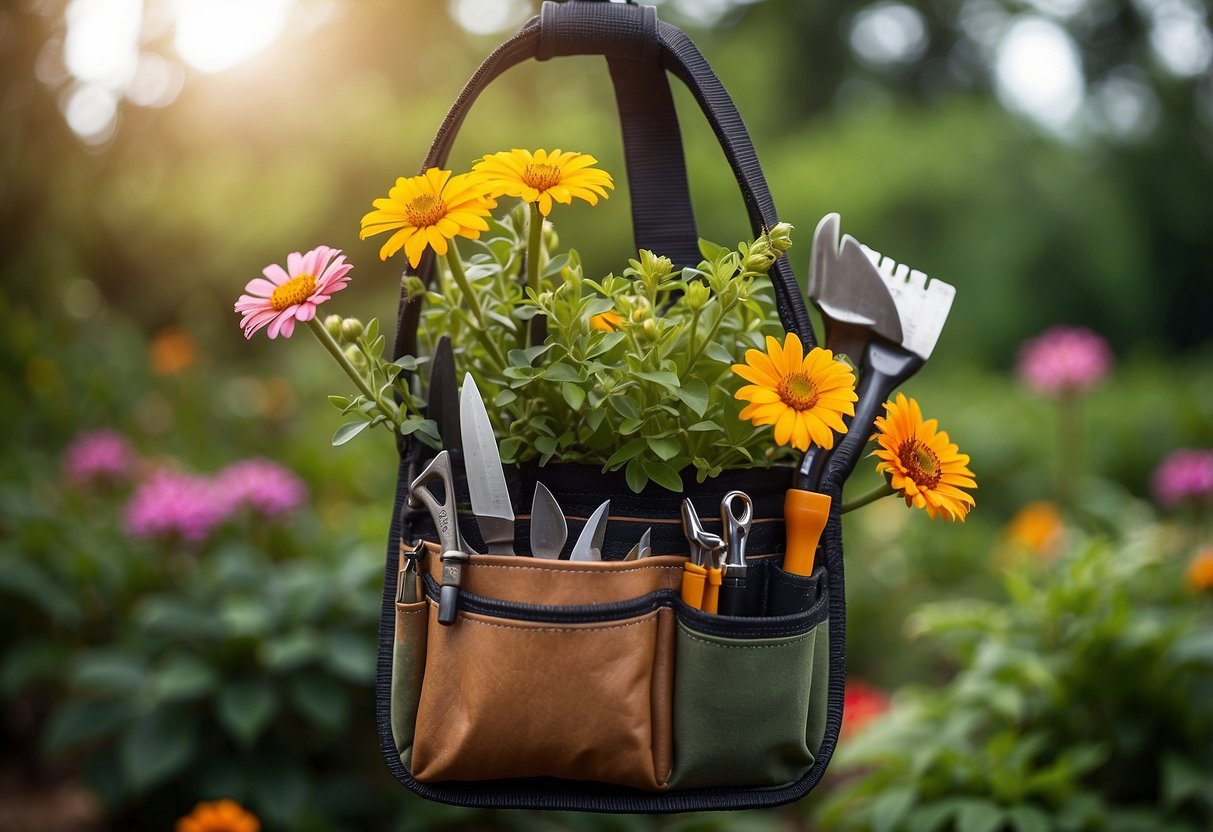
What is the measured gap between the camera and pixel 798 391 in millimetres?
741

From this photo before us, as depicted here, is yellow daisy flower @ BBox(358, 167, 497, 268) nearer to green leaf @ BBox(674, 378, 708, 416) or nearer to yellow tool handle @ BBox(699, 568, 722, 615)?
green leaf @ BBox(674, 378, 708, 416)

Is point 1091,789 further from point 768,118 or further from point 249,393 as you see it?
point 768,118

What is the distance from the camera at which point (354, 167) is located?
4.80 m

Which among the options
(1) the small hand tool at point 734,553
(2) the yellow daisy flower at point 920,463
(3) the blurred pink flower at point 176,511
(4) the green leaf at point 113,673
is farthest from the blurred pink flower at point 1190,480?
(4) the green leaf at point 113,673

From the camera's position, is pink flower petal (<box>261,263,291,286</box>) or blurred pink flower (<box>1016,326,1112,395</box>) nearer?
pink flower petal (<box>261,263,291,286</box>)

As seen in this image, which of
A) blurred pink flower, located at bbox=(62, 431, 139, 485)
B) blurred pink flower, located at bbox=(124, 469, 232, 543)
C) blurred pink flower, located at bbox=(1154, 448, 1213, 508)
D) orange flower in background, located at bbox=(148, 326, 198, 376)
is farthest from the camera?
orange flower in background, located at bbox=(148, 326, 198, 376)

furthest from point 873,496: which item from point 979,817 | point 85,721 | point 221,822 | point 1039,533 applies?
point 1039,533

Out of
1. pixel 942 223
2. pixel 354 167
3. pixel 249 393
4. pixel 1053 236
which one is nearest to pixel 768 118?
pixel 942 223

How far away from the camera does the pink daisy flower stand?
2.44 ft

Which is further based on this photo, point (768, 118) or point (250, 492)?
point (768, 118)

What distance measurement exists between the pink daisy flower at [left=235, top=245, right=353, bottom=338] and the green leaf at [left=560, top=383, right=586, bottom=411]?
7.8 inches

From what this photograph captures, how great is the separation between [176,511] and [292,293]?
5.44 ft

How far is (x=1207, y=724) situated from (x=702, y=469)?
4.92 feet

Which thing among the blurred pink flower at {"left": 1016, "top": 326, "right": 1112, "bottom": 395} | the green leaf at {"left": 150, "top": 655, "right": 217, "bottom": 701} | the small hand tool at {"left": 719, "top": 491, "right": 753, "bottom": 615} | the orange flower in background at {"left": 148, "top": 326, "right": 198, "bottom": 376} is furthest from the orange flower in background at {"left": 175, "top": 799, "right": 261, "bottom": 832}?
the blurred pink flower at {"left": 1016, "top": 326, "right": 1112, "bottom": 395}
